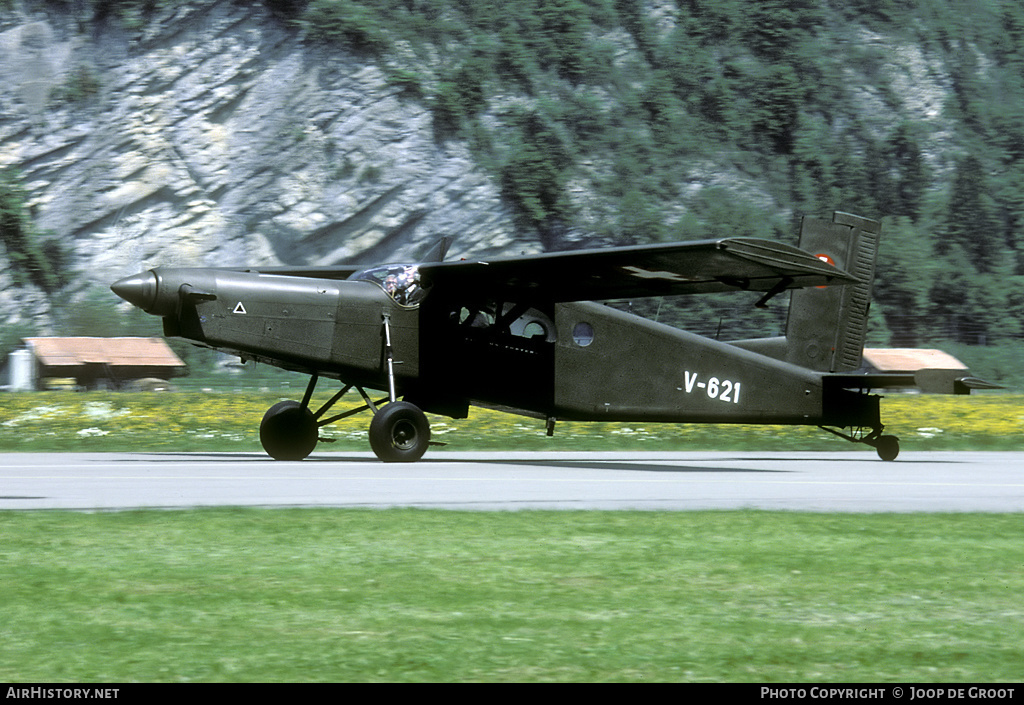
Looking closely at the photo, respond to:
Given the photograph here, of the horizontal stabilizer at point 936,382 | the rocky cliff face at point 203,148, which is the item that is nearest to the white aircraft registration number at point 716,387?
the horizontal stabilizer at point 936,382

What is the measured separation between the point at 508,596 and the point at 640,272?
36.2 feet

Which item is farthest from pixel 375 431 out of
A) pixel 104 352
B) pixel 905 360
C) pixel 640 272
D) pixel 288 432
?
pixel 905 360

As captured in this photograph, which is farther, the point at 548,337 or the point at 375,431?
the point at 548,337

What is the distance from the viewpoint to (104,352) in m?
51.8

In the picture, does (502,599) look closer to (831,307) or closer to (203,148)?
(831,307)

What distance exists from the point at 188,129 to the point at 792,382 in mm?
47178

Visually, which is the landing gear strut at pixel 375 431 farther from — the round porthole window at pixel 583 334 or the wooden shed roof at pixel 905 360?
the wooden shed roof at pixel 905 360

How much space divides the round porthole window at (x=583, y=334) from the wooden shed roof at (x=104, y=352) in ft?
122

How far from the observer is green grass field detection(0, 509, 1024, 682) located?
4180 millimetres

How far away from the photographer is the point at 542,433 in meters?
21.1

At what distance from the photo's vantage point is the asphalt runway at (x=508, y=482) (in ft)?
31.7

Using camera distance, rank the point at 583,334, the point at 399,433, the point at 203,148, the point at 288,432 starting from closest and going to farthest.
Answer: the point at 399,433 → the point at 288,432 → the point at 583,334 → the point at 203,148

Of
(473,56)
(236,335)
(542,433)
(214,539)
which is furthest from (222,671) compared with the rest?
(473,56)

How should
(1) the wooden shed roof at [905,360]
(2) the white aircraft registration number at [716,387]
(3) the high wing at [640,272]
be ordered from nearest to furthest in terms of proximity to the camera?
(3) the high wing at [640,272], (2) the white aircraft registration number at [716,387], (1) the wooden shed roof at [905,360]
